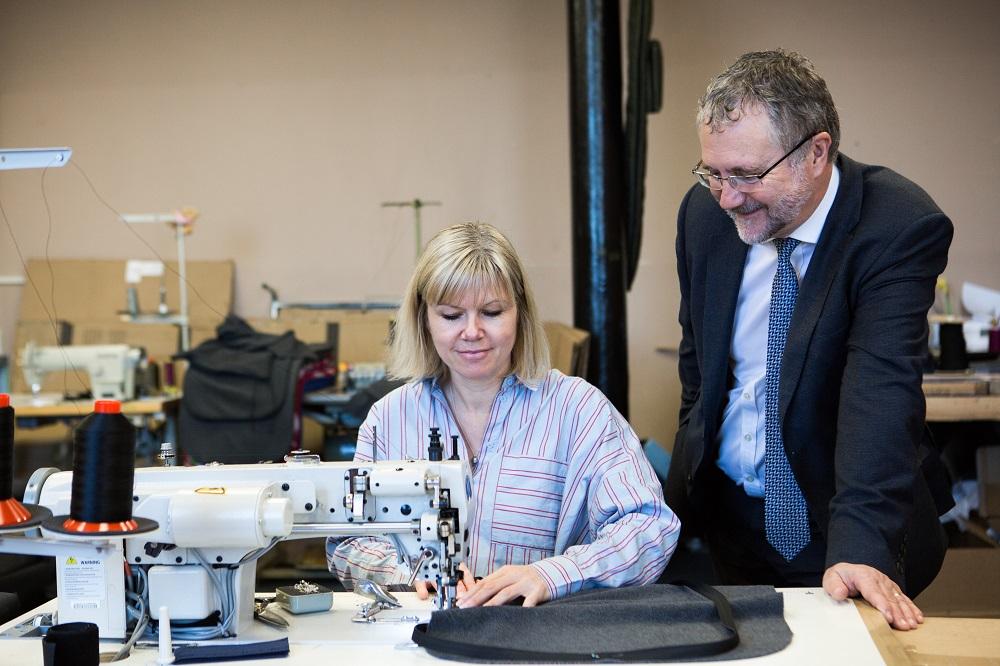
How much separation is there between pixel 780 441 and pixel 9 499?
4.05ft

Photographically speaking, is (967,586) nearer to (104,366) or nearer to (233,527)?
(233,527)

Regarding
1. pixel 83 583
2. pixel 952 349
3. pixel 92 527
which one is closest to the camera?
pixel 92 527

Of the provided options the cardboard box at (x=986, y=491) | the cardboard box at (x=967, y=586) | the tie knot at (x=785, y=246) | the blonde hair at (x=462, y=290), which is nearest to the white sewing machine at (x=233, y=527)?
the blonde hair at (x=462, y=290)

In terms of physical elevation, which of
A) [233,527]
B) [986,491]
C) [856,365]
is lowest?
[986,491]

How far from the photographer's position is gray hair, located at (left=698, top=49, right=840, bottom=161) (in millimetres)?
1777

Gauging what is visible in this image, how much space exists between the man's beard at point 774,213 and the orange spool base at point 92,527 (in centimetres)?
109

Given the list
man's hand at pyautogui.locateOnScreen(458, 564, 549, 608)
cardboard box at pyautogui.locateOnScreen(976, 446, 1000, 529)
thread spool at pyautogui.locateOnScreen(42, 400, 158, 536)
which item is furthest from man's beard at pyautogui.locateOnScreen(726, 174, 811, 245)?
cardboard box at pyautogui.locateOnScreen(976, 446, 1000, 529)

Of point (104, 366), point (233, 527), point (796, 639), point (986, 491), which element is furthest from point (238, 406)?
point (796, 639)

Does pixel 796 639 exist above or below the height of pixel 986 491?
above

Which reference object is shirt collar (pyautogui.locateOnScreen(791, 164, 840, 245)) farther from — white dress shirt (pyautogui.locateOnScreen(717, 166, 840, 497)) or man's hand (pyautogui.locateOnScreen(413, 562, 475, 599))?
man's hand (pyautogui.locateOnScreen(413, 562, 475, 599))

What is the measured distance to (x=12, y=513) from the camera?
1.32m

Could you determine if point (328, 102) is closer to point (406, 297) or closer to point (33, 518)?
point (406, 297)

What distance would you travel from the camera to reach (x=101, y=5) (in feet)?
19.3

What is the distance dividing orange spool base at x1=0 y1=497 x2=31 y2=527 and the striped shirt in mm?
675
